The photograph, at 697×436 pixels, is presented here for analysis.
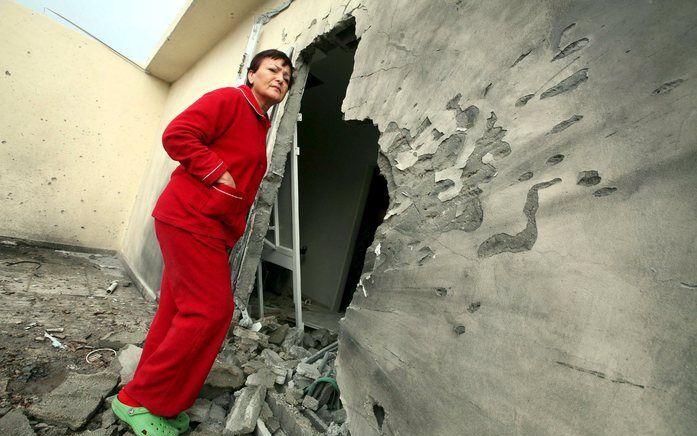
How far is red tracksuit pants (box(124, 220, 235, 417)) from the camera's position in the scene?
131 cm

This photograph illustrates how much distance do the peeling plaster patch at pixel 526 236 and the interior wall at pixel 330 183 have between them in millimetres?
3550

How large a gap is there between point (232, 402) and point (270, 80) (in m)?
1.63

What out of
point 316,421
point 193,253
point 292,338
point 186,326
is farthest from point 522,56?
point 292,338

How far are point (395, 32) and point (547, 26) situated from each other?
31.0 inches

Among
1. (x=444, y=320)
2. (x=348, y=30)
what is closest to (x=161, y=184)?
(x=348, y=30)

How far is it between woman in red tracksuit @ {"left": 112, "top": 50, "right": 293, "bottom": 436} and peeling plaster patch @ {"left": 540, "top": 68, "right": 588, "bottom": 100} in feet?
3.94

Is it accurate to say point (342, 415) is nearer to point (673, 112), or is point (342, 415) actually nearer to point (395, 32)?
point (673, 112)

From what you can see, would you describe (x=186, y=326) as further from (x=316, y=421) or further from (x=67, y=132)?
(x=67, y=132)

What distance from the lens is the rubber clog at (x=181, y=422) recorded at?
4.58 feet

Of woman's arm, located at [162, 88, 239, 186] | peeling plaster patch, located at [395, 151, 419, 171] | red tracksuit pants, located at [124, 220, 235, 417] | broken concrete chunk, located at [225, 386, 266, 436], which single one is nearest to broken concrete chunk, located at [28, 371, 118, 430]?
red tracksuit pants, located at [124, 220, 235, 417]

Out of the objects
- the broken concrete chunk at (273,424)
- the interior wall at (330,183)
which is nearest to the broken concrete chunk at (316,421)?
the broken concrete chunk at (273,424)

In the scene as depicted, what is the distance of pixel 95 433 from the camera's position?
53.7 inches

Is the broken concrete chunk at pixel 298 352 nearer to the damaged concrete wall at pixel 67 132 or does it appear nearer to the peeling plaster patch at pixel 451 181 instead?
the peeling plaster patch at pixel 451 181

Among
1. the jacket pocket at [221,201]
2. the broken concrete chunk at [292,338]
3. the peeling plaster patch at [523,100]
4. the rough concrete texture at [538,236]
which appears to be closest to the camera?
the rough concrete texture at [538,236]
